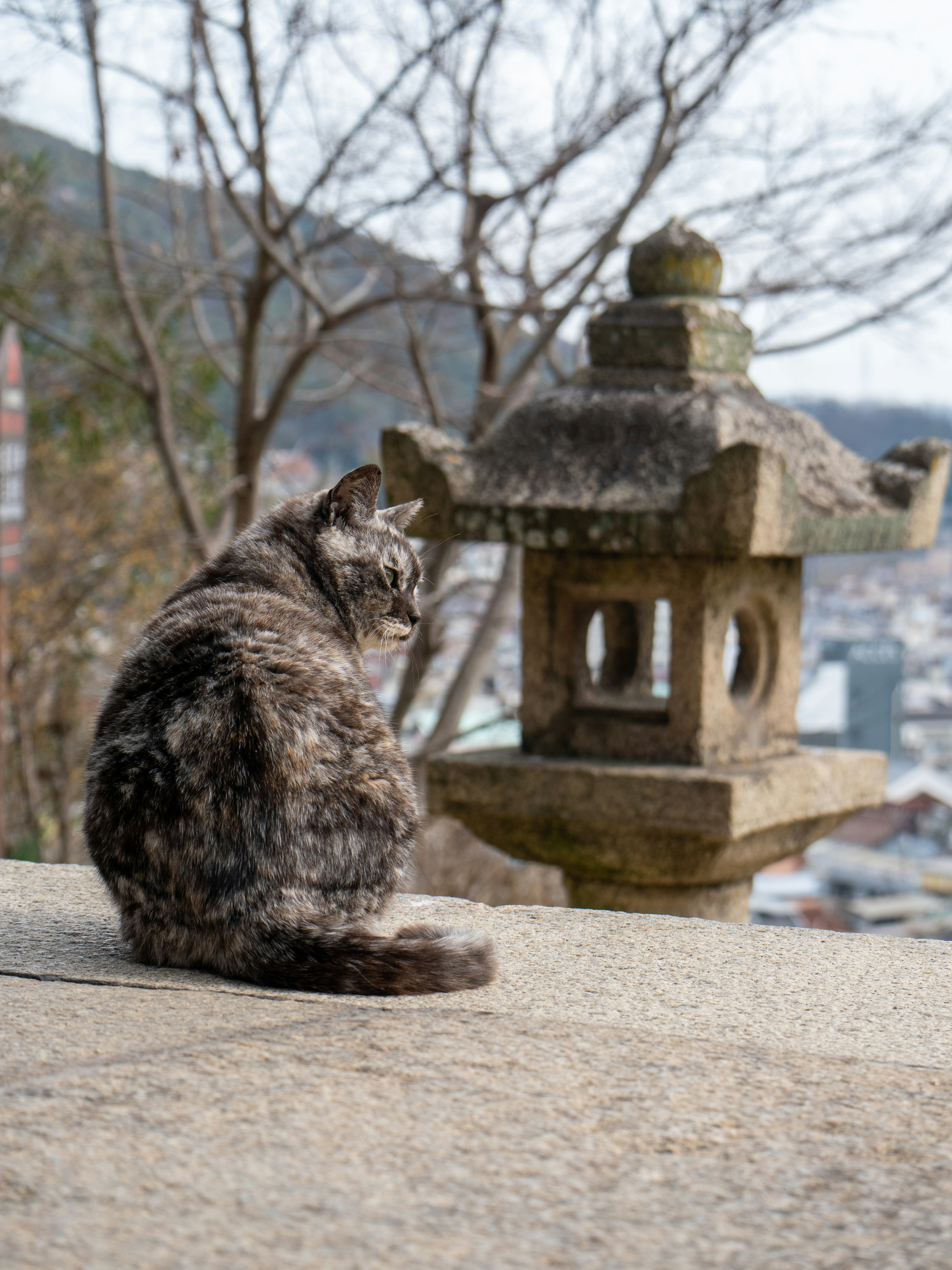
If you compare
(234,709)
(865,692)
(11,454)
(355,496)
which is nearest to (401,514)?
(355,496)

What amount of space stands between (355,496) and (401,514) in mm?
229

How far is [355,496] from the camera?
101 inches

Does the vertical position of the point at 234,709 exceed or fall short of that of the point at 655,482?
it falls short

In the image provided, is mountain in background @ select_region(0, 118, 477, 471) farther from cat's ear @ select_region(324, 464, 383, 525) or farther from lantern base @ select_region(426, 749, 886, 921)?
cat's ear @ select_region(324, 464, 383, 525)

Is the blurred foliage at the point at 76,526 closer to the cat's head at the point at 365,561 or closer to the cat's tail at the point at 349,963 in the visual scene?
the cat's head at the point at 365,561

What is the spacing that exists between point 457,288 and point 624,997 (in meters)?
5.78

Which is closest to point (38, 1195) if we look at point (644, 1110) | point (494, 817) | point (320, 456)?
point (644, 1110)

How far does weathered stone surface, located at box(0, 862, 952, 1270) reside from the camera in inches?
50.3

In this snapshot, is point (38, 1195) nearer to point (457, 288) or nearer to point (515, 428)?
point (515, 428)

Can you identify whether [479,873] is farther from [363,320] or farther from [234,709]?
[234,709]

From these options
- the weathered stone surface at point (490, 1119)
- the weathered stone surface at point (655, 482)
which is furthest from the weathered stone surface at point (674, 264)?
the weathered stone surface at point (490, 1119)

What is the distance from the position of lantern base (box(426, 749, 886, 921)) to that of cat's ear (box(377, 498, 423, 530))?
46.5 inches

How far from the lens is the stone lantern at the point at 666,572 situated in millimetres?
3609

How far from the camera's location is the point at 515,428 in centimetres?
391
